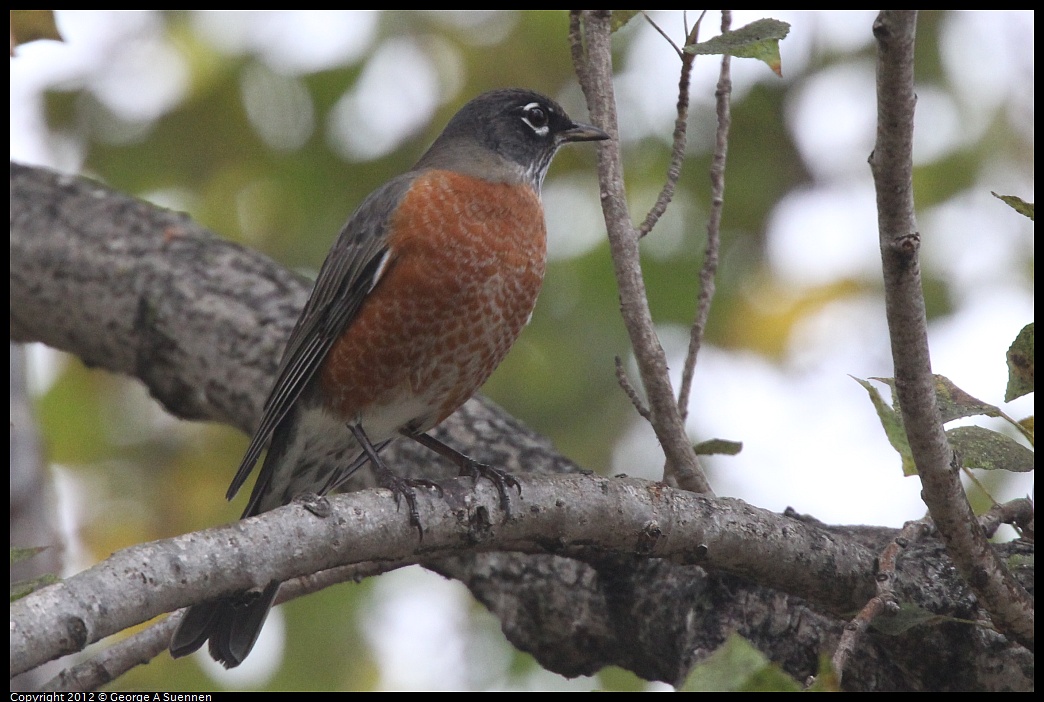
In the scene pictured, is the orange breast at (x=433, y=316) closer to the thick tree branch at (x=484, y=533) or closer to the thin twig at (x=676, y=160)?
the thick tree branch at (x=484, y=533)

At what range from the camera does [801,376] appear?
18.9 ft

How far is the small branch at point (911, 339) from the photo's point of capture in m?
1.79

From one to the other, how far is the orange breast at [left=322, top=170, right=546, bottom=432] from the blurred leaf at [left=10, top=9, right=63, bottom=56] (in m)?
1.22

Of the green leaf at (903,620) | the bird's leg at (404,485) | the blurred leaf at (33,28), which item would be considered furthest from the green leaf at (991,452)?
the blurred leaf at (33,28)

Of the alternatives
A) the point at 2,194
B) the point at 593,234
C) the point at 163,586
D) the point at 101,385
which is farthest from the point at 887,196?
the point at 101,385

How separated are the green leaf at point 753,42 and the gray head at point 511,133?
2.08 m

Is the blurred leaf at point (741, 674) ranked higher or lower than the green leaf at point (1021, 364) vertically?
lower

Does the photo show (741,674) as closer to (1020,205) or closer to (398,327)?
(1020,205)

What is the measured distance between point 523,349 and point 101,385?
8.00ft

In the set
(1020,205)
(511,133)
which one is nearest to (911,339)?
(1020,205)

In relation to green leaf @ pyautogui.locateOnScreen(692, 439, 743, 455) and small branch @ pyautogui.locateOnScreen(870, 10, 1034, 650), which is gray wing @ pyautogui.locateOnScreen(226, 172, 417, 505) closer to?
green leaf @ pyautogui.locateOnScreen(692, 439, 743, 455)

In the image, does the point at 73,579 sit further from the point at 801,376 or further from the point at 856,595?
the point at 801,376

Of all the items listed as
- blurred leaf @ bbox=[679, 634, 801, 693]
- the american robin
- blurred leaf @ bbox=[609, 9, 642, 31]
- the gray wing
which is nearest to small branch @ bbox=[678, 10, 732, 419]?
blurred leaf @ bbox=[609, 9, 642, 31]

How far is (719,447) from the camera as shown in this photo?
2.91 meters
